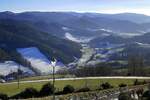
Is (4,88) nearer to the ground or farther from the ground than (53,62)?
nearer to the ground

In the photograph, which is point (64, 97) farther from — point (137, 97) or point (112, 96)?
point (137, 97)

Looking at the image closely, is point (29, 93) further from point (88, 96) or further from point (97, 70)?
point (97, 70)

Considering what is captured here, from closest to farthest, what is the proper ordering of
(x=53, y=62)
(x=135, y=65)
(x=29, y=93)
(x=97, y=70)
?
(x=53, y=62), (x=29, y=93), (x=97, y=70), (x=135, y=65)

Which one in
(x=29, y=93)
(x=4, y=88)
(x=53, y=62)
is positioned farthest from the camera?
(x=4, y=88)

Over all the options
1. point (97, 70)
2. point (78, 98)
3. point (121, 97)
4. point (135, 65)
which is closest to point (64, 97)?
point (78, 98)

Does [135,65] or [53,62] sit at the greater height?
[53,62]

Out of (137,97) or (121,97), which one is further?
(137,97)

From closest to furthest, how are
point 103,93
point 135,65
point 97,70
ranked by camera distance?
1. point 103,93
2. point 97,70
3. point 135,65

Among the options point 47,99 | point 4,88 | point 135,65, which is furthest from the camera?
point 135,65

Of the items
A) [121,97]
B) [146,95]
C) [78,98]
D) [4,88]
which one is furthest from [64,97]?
[4,88]
